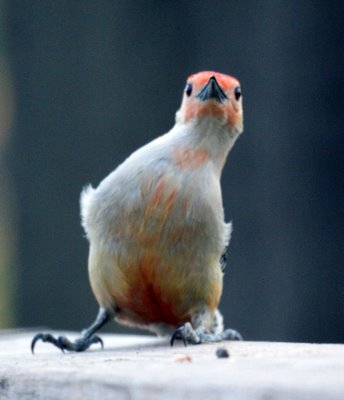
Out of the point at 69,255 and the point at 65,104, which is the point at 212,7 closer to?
the point at 65,104

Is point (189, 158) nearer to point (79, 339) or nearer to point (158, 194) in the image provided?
point (158, 194)

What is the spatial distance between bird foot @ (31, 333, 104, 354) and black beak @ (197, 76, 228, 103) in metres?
1.32

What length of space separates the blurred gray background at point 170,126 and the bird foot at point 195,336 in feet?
10.6

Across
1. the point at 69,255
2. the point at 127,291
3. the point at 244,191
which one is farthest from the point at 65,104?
the point at 127,291

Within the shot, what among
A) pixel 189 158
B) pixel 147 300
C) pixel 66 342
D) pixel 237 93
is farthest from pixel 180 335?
pixel 237 93

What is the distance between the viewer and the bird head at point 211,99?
18.7ft

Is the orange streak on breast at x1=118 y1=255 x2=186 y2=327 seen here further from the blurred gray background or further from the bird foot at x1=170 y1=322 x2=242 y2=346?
the blurred gray background

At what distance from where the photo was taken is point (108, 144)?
33.2ft

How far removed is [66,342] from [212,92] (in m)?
1.45

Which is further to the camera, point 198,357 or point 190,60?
point 190,60

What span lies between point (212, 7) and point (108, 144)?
62.5 inches

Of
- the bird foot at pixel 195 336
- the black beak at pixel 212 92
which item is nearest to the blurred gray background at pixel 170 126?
the black beak at pixel 212 92

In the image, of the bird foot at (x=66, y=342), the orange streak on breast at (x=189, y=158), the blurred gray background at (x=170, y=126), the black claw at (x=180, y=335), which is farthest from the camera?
the blurred gray background at (x=170, y=126)

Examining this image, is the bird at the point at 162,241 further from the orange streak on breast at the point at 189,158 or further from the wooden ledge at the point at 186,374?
the wooden ledge at the point at 186,374
